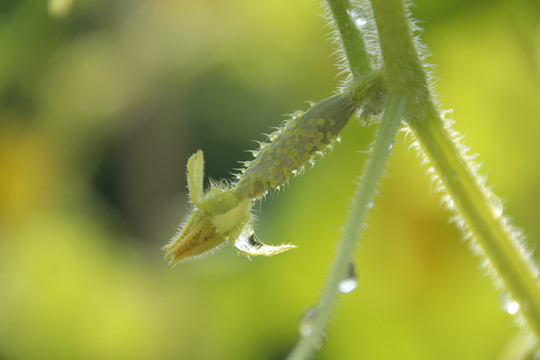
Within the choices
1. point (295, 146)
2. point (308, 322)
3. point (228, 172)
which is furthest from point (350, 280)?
point (228, 172)

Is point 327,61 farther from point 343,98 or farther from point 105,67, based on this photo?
point 343,98

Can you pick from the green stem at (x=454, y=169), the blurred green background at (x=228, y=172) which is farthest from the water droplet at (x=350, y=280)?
the blurred green background at (x=228, y=172)

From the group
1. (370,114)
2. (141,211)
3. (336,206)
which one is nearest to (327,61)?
(336,206)

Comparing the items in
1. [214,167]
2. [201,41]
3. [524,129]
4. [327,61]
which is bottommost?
[524,129]

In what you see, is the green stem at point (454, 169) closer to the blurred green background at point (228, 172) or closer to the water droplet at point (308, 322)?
the water droplet at point (308, 322)

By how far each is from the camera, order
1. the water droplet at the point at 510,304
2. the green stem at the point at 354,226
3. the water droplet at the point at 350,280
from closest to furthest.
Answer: the green stem at the point at 354,226
the water droplet at the point at 350,280
the water droplet at the point at 510,304

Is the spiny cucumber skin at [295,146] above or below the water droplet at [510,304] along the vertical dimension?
above
